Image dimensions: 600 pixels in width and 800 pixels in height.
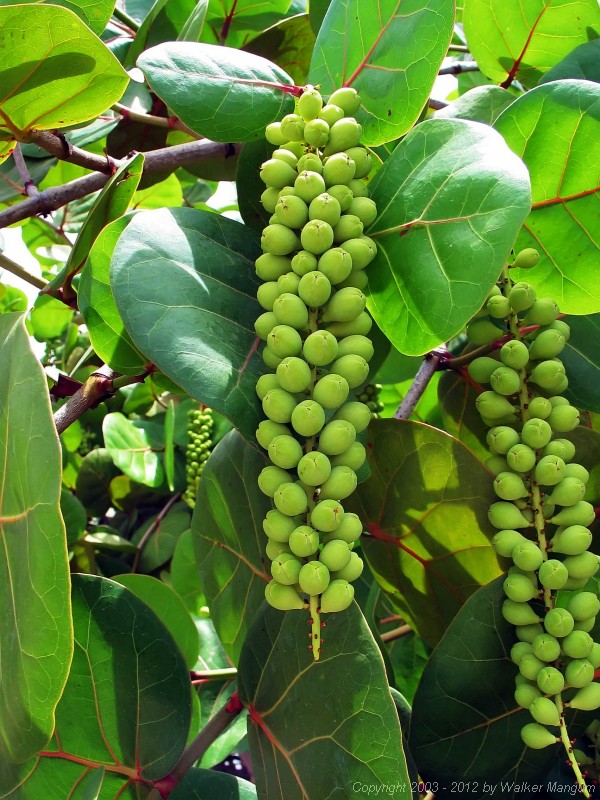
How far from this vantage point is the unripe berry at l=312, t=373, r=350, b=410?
51 cm

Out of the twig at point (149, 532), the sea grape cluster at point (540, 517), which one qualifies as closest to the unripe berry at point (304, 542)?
the sea grape cluster at point (540, 517)

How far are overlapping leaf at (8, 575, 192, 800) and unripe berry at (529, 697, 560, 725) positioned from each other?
1.12 feet

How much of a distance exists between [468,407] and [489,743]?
39cm

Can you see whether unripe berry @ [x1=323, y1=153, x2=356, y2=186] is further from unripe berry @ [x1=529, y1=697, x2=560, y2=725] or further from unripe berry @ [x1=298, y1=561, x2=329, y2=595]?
unripe berry @ [x1=529, y1=697, x2=560, y2=725]

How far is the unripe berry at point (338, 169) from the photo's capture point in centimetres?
56

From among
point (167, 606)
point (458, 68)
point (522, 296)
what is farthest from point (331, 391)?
point (458, 68)

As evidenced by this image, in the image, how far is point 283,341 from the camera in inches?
20.5

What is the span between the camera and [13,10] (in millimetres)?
609

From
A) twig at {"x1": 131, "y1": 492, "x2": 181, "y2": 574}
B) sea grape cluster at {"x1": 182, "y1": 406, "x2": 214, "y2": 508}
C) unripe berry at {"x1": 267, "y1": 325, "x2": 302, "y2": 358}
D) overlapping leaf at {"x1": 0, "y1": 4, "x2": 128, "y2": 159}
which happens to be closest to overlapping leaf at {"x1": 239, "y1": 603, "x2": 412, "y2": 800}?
unripe berry at {"x1": 267, "y1": 325, "x2": 302, "y2": 358}

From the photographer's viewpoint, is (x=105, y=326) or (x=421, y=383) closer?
(x=105, y=326)

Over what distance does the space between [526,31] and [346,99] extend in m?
0.41

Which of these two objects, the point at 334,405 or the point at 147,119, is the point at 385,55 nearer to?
the point at 334,405

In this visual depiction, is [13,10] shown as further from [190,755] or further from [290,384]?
[190,755]

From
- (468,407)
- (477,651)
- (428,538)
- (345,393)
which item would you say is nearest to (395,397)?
(468,407)
